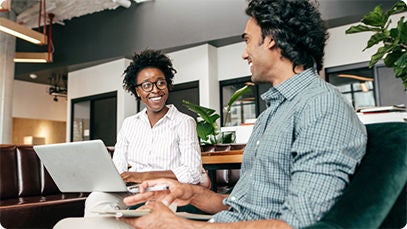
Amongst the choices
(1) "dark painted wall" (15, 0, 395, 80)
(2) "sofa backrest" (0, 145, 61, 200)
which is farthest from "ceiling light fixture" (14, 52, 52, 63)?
(2) "sofa backrest" (0, 145, 61, 200)

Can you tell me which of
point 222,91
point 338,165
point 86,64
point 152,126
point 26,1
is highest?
point 26,1

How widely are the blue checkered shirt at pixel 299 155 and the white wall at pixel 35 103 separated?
8.92 m

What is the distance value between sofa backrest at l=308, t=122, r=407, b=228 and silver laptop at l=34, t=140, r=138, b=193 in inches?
34.4

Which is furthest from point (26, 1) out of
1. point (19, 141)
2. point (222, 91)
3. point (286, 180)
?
point (286, 180)

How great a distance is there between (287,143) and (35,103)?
9.42 metres

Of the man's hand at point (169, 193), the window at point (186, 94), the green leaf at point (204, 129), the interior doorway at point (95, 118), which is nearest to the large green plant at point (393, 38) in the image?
the green leaf at point (204, 129)

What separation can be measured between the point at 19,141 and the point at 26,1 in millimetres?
4257

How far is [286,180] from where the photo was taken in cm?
96

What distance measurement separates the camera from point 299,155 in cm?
89

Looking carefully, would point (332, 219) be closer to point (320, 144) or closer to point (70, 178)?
point (320, 144)

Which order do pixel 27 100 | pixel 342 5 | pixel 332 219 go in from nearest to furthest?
pixel 332 219, pixel 342 5, pixel 27 100

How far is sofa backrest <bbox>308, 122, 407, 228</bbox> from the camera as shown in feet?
2.57

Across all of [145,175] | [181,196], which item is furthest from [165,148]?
[181,196]

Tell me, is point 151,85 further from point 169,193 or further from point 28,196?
point 28,196
